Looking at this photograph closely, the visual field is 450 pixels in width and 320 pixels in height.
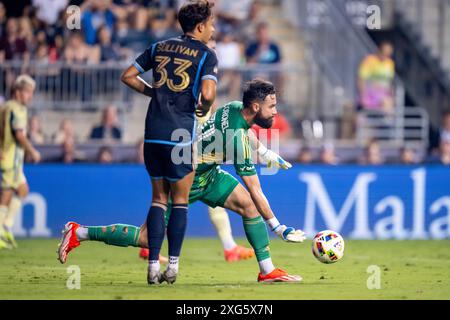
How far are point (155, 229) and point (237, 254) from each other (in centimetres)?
395

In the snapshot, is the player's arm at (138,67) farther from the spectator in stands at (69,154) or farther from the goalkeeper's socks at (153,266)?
the spectator in stands at (69,154)

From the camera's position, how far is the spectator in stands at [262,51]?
2067cm

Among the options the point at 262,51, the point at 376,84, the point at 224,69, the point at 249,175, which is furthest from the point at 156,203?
the point at 376,84

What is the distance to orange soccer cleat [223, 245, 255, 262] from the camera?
1354 cm

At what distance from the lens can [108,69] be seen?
65.1ft

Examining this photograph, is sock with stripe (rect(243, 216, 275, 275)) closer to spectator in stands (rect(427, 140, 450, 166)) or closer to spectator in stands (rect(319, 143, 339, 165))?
spectator in stands (rect(319, 143, 339, 165))

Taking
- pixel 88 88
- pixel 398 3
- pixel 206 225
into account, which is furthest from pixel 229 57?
pixel 398 3

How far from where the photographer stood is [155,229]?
9.78 m

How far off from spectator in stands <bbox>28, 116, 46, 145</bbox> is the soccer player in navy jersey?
911 centimetres

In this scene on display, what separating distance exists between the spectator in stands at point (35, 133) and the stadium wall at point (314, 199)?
1.58 m

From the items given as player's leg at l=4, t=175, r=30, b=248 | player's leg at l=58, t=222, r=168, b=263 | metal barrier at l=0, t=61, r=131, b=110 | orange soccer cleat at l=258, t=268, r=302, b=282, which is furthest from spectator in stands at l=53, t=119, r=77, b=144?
orange soccer cleat at l=258, t=268, r=302, b=282

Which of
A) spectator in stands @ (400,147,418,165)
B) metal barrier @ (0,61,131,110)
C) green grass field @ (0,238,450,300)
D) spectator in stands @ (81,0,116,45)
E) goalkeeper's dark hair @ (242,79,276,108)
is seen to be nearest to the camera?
green grass field @ (0,238,450,300)
